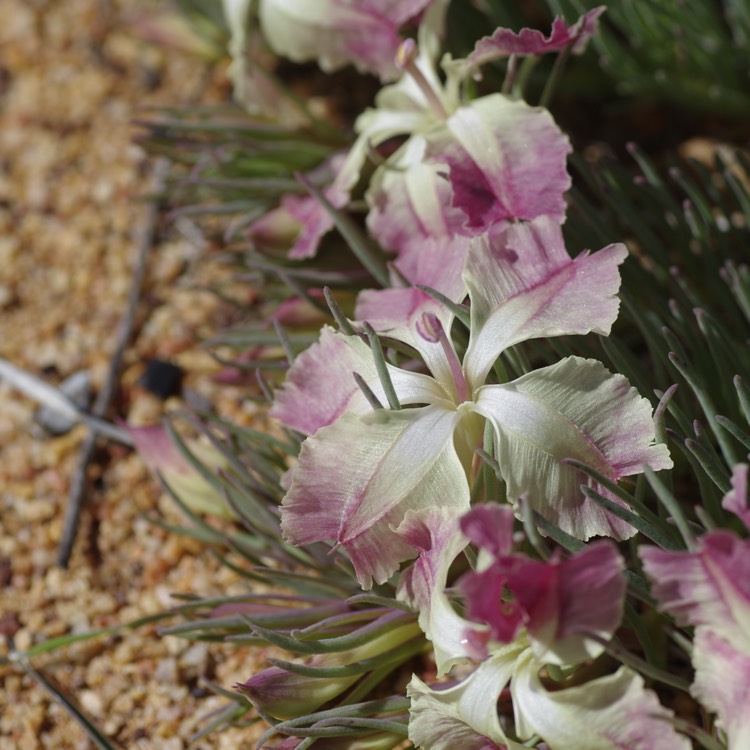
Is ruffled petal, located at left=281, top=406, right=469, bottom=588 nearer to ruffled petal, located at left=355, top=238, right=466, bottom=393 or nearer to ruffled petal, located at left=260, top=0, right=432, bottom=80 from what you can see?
ruffled petal, located at left=355, top=238, right=466, bottom=393

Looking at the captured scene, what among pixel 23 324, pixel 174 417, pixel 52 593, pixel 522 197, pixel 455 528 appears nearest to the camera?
pixel 455 528

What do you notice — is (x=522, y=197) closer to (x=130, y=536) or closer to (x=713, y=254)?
(x=713, y=254)

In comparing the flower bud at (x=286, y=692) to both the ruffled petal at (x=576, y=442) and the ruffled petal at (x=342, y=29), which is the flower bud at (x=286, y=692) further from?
the ruffled petal at (x=342, y=29)

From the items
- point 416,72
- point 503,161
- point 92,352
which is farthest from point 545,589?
point 92,352

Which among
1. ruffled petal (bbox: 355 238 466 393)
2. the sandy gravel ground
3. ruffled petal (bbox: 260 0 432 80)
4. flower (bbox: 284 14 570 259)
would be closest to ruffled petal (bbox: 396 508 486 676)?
ruffled petal (bbox: 355 238 466 393)

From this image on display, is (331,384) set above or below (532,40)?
below

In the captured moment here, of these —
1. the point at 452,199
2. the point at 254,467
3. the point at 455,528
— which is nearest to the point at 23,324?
the point at 254,467

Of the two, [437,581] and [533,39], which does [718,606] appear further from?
[533,39]
